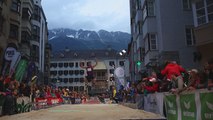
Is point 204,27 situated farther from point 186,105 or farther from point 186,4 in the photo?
point 186,105

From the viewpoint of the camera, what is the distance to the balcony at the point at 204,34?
19.2 m

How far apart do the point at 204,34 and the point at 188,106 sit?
13.3 m

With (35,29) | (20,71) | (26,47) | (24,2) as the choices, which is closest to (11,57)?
(20,71)

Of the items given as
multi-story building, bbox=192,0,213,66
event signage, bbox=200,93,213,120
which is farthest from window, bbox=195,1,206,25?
event signage, bbox=200,93,213,120

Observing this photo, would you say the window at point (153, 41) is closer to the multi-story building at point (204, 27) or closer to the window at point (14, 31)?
the multi-story building at point (204, 27)

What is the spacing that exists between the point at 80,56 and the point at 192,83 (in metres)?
109

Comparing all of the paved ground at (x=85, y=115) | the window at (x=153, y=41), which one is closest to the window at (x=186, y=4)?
the window at (x=153, y=41)

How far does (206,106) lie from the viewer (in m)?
6.54

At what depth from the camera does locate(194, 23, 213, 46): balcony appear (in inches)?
754

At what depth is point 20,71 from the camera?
780 inches

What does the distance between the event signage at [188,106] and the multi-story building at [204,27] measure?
1216 cm

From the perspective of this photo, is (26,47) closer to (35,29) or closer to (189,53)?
(35,29)

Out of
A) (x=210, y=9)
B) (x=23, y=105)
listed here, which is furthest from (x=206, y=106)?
(x=210, y=9)

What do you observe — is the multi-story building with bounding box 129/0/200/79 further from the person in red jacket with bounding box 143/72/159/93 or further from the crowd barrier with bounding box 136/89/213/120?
the crowd barrier with bounding box 136/89/213/120
